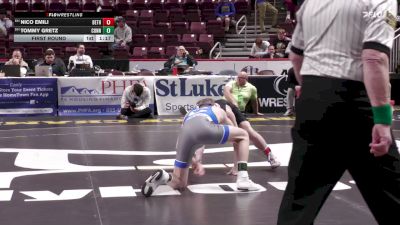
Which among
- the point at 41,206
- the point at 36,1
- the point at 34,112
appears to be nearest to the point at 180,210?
the point at 41,206

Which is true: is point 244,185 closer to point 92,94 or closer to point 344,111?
point 344,111

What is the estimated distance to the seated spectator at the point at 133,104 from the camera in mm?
14016

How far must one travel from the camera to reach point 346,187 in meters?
6.62

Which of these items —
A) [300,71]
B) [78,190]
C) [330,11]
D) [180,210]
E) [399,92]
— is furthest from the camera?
[399,92]

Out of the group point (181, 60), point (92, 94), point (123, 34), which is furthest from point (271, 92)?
point (123, 34)

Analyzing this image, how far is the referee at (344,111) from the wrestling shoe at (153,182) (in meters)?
3.21

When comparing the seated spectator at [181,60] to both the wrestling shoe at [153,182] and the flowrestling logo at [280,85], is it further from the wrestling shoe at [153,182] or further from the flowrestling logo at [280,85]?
the wrestling shoe at [153,182]

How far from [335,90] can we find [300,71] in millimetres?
305

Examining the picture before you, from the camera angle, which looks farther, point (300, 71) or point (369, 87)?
point (300, 71)

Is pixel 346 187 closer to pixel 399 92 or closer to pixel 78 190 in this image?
pixel 78 190

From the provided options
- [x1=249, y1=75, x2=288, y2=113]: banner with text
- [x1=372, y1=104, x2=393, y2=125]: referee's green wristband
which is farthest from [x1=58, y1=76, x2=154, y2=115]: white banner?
[x1=372, y1=104, x2=393, y2=125]: referee's green wristband

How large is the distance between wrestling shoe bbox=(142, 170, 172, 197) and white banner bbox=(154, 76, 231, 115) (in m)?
8.58
